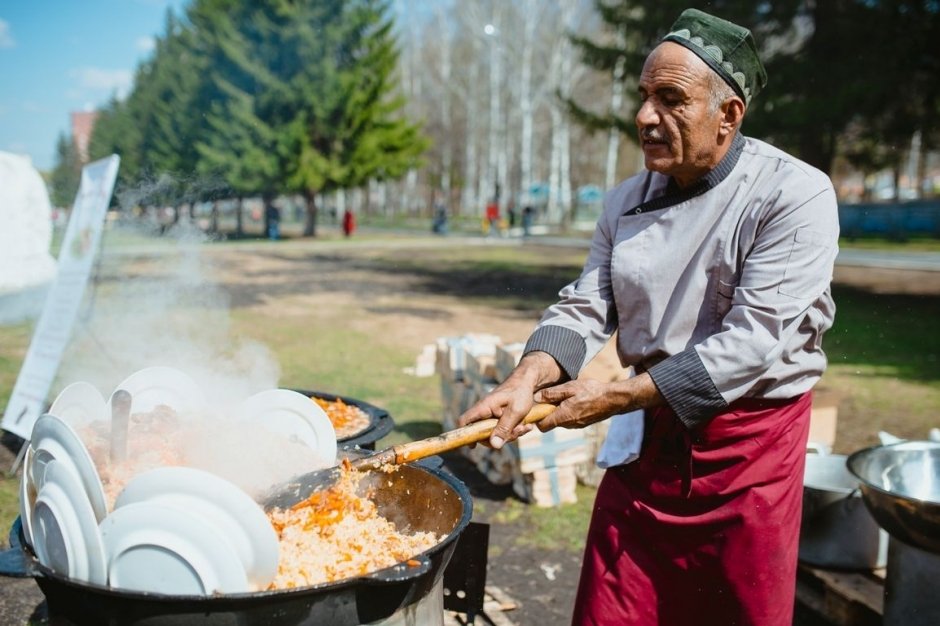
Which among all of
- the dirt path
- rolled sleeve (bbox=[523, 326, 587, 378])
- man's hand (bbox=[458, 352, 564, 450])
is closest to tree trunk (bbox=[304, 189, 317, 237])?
the dirt path

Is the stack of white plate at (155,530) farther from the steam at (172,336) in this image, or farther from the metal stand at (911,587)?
the metal stand at (911,587)

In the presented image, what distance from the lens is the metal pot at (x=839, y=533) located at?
371 cm

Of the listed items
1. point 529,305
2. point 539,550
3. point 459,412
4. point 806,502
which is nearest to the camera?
point 806,502

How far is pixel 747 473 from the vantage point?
2191mm

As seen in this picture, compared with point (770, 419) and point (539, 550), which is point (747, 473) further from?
point (539, 550)

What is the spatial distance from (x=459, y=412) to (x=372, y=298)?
353 inches

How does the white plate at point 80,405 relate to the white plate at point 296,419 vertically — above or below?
above

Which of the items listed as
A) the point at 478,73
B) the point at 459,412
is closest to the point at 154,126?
the point at 478,73

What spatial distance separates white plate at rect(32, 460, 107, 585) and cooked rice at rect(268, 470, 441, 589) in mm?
434

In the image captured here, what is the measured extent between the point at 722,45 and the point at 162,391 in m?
2.13

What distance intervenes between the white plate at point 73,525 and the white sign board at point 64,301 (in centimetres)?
386

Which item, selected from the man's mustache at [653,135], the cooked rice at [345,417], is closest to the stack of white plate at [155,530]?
the man's mustache at [653,135]

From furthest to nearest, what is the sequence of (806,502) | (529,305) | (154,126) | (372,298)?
(154,126) < (372,298) < (529,305) < (806,502)

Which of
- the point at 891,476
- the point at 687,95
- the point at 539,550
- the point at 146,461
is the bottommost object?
the point at 539,550
